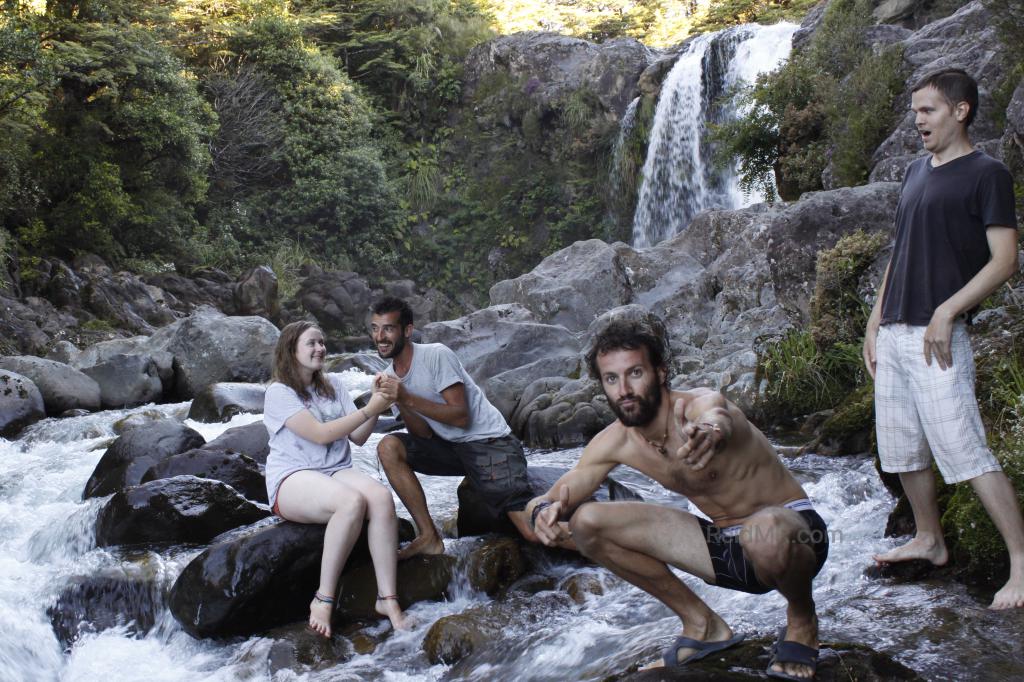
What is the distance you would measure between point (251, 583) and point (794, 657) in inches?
111

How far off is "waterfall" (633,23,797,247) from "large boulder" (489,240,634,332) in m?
3.30

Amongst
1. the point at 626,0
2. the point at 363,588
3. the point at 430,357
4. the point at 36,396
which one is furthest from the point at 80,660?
the point at 626,0

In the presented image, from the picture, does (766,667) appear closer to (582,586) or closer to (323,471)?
(582,586)

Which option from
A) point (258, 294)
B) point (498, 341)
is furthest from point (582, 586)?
point (258, 294)

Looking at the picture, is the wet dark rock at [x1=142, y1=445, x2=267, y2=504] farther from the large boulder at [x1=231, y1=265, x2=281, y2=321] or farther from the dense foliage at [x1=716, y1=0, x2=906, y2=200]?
the large boulder at [x1=231, y1=265, x2=281, y2=321]

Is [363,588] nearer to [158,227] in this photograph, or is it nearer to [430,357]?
[430,357]

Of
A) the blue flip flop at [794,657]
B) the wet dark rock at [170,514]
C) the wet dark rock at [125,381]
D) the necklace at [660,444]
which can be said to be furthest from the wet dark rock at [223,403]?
the blue flip flop at [794,657]

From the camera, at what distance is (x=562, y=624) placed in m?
4.55

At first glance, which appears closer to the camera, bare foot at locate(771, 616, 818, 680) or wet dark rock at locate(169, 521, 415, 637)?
bare foot at locate(771, 616, 818, 680)

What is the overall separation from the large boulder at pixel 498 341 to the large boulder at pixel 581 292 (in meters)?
1.89

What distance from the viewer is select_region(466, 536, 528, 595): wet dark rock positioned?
16.3ft

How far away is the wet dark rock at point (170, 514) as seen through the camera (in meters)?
5.79

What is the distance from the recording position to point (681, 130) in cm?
1884

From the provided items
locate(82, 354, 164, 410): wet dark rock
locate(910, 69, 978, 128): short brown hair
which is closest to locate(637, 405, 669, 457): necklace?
locate(910, 69, 978, 128): short brown hair
